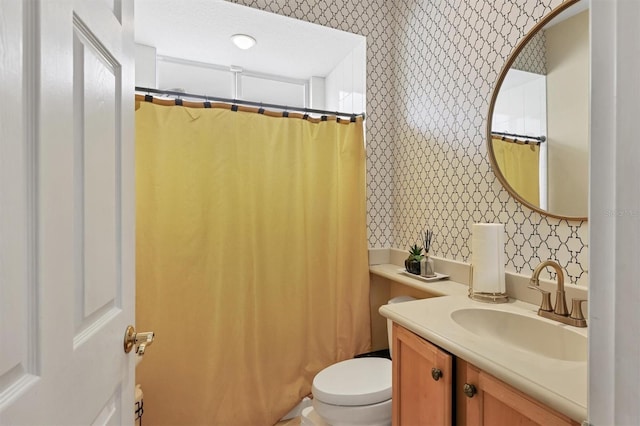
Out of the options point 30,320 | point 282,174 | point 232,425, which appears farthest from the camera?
point 282,174

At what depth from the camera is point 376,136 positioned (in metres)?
2.15

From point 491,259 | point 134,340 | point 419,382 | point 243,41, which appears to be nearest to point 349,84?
point 243,41

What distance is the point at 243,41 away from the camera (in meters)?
2.19

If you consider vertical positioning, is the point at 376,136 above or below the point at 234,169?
above

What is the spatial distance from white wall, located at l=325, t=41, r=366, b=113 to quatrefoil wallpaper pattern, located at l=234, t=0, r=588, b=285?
76mm

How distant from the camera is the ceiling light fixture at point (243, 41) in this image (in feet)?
7.06

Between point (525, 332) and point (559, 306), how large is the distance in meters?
0.15

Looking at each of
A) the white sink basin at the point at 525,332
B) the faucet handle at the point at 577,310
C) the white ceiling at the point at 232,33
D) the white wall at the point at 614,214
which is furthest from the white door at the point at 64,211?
the faucet handle at the point at 577,310

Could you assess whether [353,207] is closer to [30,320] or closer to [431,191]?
[431,191]

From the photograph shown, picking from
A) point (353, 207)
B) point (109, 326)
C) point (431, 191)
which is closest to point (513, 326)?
point (431, 191)

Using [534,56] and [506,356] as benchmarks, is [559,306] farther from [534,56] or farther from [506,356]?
[534,56]

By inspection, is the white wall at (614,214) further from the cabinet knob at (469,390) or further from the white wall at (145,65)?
the white wall at (145,65)

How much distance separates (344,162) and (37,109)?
1.73m

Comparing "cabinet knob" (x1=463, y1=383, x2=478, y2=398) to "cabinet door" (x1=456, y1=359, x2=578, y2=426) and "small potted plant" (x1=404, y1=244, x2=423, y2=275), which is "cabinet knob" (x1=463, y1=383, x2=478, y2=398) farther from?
"small potted plant" (x1=404, y1=244, x2=423, y2=275)
